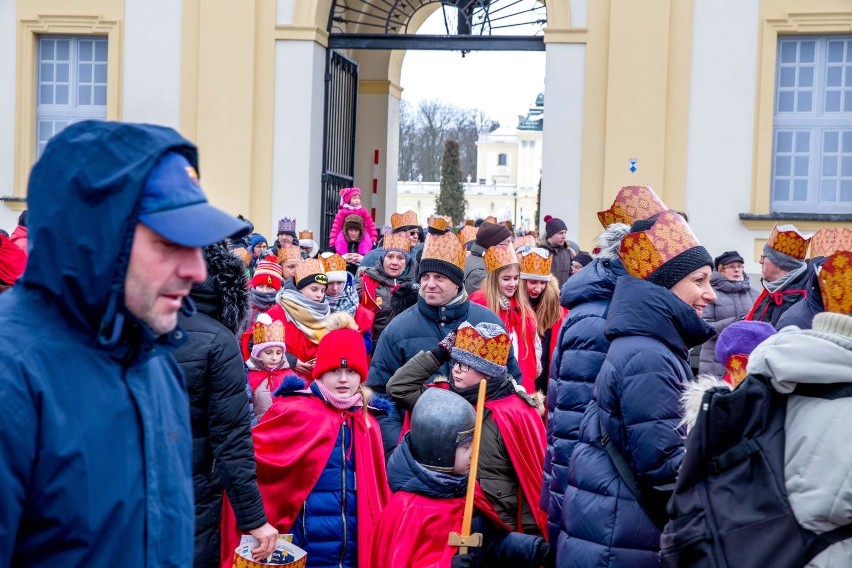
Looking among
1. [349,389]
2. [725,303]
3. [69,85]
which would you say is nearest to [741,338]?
[349,389]

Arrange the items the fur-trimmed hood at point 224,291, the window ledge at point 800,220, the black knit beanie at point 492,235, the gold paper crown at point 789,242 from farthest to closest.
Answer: the window ledge at point 800,220
the black knit beanie at point 492,235
the gold paper crown at point 789,242
the fur-trimmed hood at point 224,291

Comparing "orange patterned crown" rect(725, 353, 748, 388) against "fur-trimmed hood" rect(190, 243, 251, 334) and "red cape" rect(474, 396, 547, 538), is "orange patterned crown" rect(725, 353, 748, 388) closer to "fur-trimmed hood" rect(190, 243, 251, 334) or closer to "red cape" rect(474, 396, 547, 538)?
"red cape" rect(474, 396, 547, 538)

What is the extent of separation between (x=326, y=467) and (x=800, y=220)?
11.3 meters

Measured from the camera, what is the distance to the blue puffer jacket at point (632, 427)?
3812 mm

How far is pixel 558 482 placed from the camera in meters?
5.00

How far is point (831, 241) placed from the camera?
670 cm

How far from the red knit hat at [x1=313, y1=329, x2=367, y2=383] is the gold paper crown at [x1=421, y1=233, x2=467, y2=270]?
135 centimetres

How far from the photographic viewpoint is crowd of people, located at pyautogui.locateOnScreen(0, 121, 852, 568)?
215 cm

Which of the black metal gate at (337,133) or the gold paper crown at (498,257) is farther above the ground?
the black metal gate at (337,133)

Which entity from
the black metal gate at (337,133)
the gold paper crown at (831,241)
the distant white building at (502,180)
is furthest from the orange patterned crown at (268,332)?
the distant white building at (502,180)

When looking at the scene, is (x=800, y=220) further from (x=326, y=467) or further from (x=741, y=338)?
(x=326, y=467)

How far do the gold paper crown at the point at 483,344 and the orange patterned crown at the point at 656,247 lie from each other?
3.83 ft

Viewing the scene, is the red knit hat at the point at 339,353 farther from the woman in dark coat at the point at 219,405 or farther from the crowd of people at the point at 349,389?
the woman in dark coat at the point at 219,405

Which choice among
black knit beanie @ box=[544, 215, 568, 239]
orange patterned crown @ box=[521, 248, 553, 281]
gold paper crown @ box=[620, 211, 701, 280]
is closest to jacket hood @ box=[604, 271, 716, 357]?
gold paper crown @ box=[620, 211, 701, 280]
